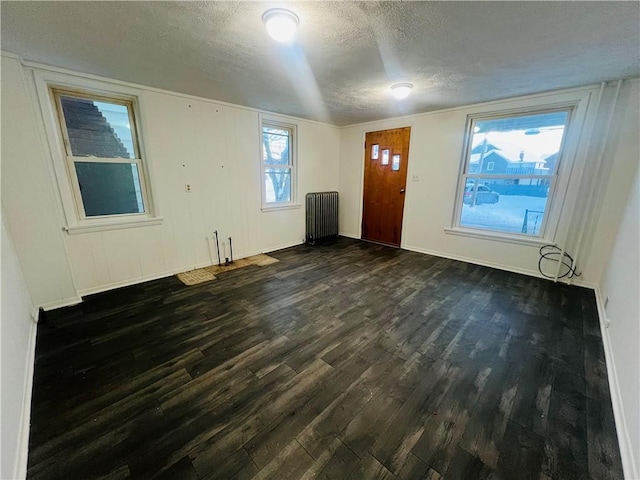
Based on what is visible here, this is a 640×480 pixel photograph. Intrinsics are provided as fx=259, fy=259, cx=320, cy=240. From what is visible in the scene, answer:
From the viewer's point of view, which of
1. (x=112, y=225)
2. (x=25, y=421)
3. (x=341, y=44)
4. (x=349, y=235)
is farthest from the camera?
(x=349, y=235)

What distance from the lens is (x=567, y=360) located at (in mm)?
1938

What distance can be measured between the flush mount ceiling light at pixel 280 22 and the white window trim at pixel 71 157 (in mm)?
2114

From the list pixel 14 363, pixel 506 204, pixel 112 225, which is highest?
pixel 506 204

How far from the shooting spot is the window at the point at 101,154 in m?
2.67

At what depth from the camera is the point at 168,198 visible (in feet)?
10.8

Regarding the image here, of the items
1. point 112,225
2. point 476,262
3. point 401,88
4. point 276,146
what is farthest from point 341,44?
point 476,262

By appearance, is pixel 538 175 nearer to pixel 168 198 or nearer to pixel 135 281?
pixel 168 198

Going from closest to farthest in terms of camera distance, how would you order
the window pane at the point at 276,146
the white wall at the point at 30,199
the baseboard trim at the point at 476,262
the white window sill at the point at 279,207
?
the white wall at the point at 30,199 → the baseboard trim at the point at 476,262 → the window pane at the point at 276,146 → the white window sill at the point at 279,207

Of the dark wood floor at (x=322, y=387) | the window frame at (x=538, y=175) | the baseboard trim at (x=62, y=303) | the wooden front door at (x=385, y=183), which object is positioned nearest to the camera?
the dark wood floor at (x=322, y=387)

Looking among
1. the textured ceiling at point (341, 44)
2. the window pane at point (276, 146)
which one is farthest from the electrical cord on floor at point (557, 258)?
the window pane at point (276, 146)

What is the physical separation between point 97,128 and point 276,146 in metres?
2.36

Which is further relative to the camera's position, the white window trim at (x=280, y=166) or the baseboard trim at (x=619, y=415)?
the white window trim at (x=280, y=166)

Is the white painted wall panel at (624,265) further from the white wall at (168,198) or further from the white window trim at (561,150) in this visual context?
the white wall at (168,198)

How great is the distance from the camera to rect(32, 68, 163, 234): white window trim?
240cm
